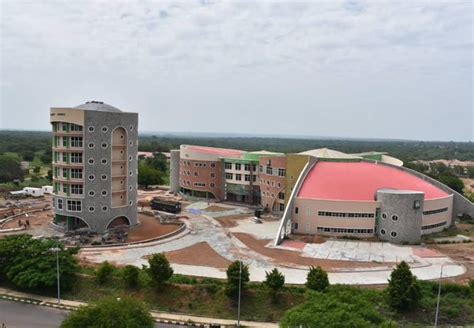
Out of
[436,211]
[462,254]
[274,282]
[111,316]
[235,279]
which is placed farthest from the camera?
[436,211]

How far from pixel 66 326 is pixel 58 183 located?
33.3 metres

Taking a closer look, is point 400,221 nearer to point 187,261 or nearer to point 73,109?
point 187,261

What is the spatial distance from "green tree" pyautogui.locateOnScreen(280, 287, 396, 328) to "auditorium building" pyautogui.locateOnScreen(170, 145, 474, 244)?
24683mm

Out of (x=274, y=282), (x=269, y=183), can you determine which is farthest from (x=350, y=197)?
(x=274, y=282)

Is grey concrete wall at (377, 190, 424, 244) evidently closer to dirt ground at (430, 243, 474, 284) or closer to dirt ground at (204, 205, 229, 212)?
dirt ground at (430, 243, 474, 284)

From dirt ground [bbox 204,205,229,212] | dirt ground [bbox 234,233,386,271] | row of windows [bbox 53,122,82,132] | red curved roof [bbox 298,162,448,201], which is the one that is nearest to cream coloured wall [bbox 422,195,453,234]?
red curved roof [bbox 298,162,448,201]

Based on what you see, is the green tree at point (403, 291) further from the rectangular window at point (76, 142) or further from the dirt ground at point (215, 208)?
the dirt ground at point (215, 208)

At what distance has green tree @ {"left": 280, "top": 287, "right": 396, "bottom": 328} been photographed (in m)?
21.3

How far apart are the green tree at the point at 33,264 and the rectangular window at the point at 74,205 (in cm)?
1378

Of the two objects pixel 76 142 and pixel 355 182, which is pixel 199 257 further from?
pixel 355 182

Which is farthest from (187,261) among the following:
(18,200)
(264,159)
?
(18,200)

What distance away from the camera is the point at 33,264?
35094 millimetres

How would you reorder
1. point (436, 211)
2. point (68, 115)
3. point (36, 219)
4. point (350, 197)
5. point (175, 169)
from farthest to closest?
point (175, 169) → point (36, 219) → point (436, 211) → point (350, 197) → point (68, 115)

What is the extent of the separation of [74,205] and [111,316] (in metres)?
31.7
